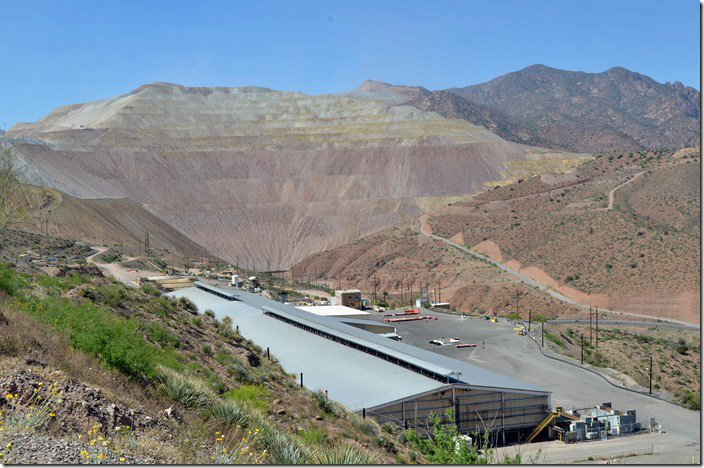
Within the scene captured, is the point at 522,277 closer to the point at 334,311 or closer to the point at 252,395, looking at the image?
the point at 334,311

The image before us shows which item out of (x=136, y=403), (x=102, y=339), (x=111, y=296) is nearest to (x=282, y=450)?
(x=136, y=403)

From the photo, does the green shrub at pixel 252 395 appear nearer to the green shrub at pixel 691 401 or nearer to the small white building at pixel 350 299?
Result: the green shrub at pixel 691 401

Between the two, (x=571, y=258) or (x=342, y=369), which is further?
(x=571, y=258)

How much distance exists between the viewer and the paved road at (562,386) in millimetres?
27797

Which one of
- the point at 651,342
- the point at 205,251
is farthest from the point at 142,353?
the point at 205,251

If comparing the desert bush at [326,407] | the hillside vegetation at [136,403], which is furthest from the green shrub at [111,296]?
the desert bush at [326,407]

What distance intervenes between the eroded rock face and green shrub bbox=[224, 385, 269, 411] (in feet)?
333

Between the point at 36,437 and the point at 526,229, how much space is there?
3667 inches

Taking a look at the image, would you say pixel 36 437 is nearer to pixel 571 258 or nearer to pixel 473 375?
pixel 473 375

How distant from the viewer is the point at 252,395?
17531 millimetres

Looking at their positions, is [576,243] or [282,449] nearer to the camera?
[282,449]

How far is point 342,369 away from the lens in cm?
3097

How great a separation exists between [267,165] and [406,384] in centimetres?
12513

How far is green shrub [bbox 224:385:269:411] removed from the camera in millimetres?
16306
